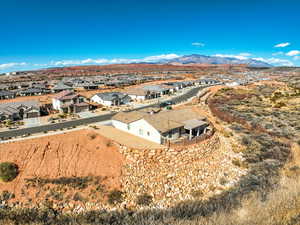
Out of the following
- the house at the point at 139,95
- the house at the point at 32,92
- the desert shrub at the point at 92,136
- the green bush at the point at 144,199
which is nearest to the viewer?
the green bush at the point at 144,199

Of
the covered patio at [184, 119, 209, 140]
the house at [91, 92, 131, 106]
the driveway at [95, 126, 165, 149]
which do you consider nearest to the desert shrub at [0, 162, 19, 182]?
the driveway at [95, 126, 165, 149]

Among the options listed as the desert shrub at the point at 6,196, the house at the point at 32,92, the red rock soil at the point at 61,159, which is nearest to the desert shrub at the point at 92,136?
the red rock soil at the point at 61,159

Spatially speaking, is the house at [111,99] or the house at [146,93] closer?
the house at [111,99]

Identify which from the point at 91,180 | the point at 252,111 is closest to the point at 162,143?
the point at 91,180

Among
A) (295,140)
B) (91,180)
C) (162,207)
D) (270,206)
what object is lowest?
(162,207)

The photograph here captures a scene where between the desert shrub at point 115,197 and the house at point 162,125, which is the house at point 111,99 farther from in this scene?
the desert shrub at point 115,197

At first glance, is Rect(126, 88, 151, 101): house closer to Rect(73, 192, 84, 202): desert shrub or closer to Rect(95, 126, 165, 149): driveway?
Rect(95, 126, 165, 149): driveway

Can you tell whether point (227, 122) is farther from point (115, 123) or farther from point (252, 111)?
point (115, 123)
